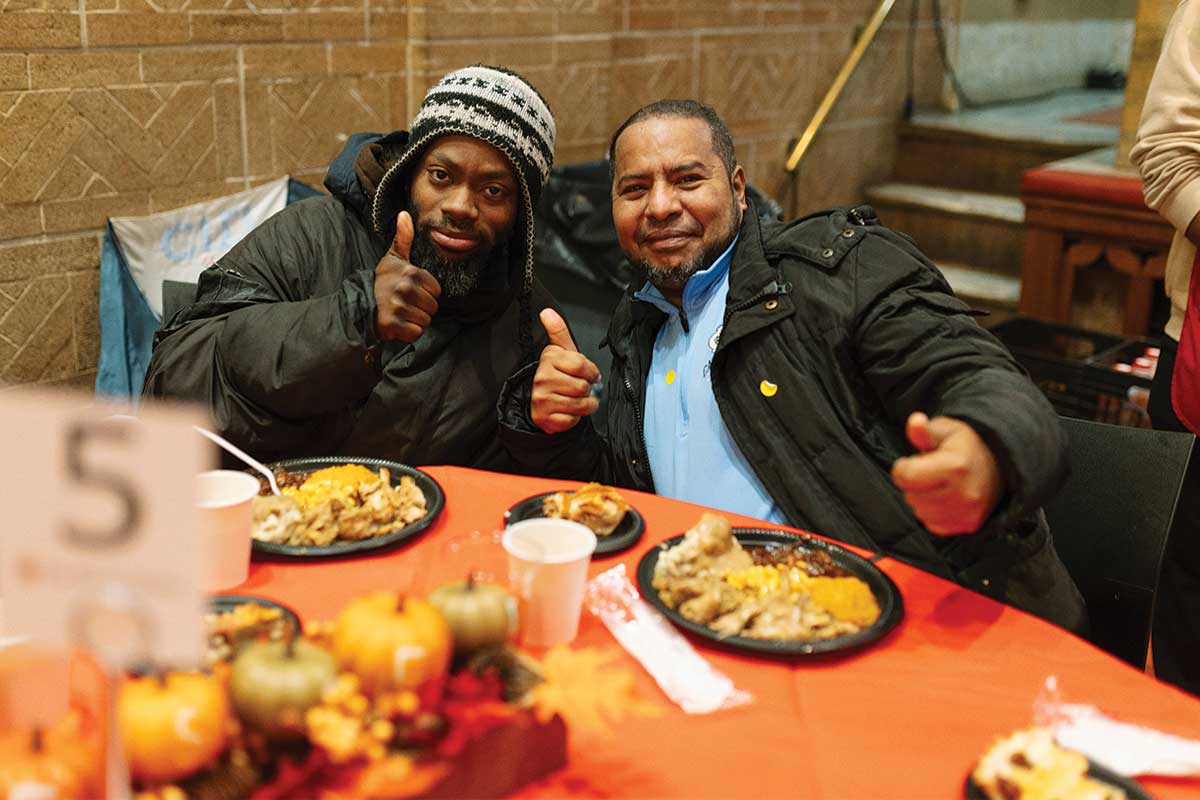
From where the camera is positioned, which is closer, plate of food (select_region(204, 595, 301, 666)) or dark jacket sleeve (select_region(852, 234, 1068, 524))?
plate of food (select_region(204, 595, 301, 666))

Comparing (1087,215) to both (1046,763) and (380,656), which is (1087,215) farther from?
(380,656)

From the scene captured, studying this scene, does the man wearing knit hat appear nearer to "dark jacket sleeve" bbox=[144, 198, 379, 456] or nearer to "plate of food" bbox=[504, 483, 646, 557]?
"dark jacket sleeve" bbox=[144, 198, 379, 456]

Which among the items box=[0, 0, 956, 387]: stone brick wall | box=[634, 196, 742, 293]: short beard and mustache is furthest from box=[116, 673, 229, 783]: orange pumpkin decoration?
box=[0, 0, 956, 387]: stone brick wall

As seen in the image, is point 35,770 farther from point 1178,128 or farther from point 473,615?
point 1178,128

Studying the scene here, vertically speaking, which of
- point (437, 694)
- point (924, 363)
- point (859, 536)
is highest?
point (924, 363)

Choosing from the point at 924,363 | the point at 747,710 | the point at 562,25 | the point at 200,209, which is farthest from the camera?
the point at 562,25

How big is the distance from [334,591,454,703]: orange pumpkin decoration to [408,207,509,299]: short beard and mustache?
1392 mm

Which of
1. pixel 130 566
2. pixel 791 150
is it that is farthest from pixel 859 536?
→ pixel 791 150

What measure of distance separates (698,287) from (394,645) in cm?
142

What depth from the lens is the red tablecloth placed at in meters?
1.21

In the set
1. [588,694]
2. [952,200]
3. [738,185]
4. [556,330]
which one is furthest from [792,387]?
[952,200]

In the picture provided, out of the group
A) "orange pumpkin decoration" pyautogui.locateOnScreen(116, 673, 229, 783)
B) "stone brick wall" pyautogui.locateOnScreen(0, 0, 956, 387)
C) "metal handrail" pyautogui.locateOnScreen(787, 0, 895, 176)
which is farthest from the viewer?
"metal handrail" pyautogui.locateOnScreen(787, 0, 895, 176)

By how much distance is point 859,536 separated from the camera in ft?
6.66

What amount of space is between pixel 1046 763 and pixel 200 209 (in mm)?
3086
